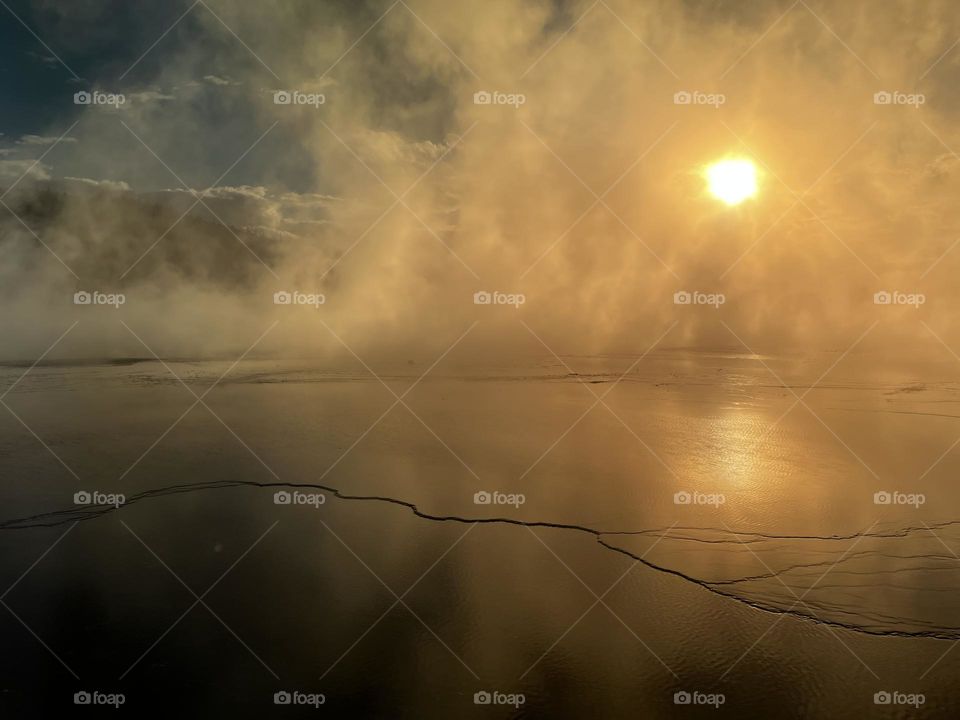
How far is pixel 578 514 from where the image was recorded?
706 cm

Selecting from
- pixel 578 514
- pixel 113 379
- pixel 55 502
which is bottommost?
pixel 578 514

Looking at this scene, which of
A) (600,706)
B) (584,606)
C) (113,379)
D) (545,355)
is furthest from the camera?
(545,355)

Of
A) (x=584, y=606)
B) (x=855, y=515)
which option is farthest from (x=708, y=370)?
(x=584, y=606)

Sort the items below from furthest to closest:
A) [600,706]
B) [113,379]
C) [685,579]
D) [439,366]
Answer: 1. [439,366]
2. [113,379]
3. [685,579]
4. [600,706]

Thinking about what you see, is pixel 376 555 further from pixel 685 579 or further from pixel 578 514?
pixel 685 579

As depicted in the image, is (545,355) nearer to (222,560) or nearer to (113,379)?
(113,379)

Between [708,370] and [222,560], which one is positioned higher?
[708,370]

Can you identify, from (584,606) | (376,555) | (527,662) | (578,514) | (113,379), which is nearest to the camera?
(527,662)

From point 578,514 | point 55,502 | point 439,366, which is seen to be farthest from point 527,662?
point 439,366

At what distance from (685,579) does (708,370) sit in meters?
15.4

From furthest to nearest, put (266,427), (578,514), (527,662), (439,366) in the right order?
(439,366) < (266,427) < (578,514) < (527,662)

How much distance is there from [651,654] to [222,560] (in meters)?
3.90

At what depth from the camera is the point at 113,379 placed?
52.4 feet

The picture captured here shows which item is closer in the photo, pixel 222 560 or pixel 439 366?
pixel 222 560
